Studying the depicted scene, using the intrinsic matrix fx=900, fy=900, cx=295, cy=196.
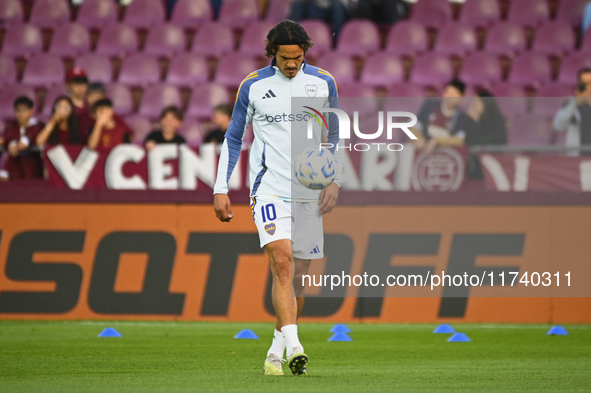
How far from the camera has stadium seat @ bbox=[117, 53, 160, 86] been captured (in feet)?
47.3

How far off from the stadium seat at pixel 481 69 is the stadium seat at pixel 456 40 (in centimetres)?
37

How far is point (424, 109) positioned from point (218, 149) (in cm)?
218

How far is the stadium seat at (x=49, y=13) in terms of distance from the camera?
1565 cm

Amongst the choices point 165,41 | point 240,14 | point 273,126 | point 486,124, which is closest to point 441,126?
point 486,124

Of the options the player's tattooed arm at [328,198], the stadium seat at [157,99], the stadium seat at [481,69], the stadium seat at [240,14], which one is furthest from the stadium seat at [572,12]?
the player's tattooed arm at [328,198]

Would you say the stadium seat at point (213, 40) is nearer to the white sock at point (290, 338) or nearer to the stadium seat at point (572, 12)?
the stadium seat at point (572, 12)

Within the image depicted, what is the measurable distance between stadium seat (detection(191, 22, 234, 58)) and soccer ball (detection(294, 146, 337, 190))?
9511 mm

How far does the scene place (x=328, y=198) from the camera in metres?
5.55

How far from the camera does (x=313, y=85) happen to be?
552cm

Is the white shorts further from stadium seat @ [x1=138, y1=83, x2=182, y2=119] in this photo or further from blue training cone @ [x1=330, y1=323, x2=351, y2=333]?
stadium seat @ [x1=138, y1=83, x2=182, y2=119]

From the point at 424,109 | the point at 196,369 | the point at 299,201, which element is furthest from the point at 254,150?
the point at 424,109

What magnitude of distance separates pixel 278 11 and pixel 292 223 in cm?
1014

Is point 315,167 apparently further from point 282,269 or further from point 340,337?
point 340,337

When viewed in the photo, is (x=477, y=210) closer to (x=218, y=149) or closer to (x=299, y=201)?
(x=218, y=149)
